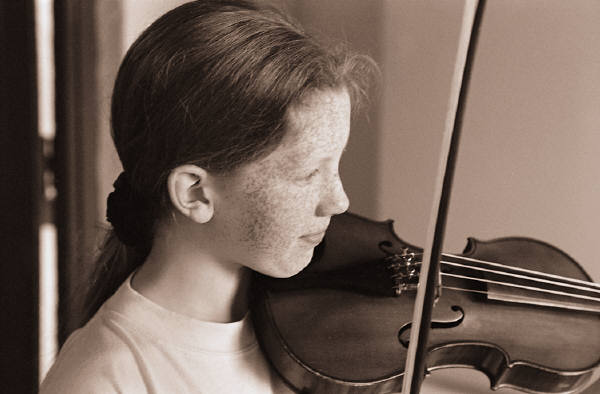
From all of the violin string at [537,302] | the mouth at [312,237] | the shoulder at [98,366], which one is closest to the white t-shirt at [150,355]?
the shoulder at [98,366]

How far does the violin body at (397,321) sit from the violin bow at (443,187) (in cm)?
9

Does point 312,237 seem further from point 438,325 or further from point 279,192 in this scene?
point 438,325

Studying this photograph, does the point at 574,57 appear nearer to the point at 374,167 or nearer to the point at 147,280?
the point at 374,167

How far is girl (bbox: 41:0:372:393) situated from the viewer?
0.47m

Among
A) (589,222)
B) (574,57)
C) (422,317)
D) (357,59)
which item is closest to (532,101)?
(574,57)

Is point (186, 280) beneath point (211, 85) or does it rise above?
beneath

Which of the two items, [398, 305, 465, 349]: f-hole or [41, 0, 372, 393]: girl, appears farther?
[398, 305, 465, 349]: f-hole

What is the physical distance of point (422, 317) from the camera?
0.48m

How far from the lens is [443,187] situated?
462 mm

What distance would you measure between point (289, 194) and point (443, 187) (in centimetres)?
12

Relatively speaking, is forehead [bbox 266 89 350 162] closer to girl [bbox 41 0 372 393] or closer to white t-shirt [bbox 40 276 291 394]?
girl [bbox 41 0 372 393]

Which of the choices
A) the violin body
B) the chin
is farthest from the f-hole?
the chin

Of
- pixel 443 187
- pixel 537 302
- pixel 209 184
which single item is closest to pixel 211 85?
pixel 209 184

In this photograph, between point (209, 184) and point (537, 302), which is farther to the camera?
point (537, 302)
